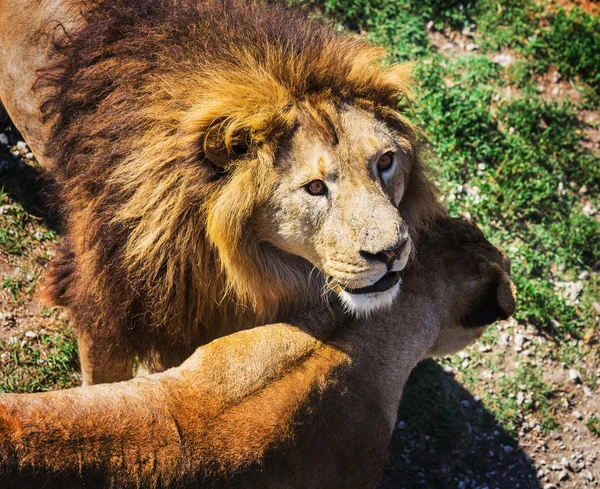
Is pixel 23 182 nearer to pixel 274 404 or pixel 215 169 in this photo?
pixel 215 169

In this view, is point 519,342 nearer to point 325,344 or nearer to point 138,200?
point 325,344

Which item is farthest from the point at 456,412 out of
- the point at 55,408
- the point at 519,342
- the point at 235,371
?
the point at 55,408

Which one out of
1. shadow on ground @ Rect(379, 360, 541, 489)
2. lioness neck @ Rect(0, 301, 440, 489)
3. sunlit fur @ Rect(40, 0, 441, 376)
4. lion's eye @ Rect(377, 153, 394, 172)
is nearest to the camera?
lioness neck @ Rect(0, 301, 440, 489)

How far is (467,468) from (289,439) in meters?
2.25

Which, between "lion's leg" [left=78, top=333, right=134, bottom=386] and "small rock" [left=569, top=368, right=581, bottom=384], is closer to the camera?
"lion's leg" [left=78, top=333, right=134, bottom=386]

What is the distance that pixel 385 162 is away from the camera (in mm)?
3711

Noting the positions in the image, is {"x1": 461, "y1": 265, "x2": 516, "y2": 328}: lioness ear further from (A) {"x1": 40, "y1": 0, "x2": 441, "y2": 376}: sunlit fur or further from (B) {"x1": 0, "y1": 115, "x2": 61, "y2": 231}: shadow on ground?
(B) {"x1": 0, "y1": 115, "x2": 61, "y2": 231}: shadow on ground

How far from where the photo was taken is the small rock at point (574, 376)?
585 cm

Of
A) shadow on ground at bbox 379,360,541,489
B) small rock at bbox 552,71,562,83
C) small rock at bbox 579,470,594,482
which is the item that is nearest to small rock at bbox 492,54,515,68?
small rock at bbox 552,71,562,83

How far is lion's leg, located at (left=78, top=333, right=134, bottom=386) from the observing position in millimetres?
4234

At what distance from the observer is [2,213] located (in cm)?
549

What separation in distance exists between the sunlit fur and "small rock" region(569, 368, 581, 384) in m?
2.39

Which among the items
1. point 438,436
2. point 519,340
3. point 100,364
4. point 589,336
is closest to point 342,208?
point 100,364

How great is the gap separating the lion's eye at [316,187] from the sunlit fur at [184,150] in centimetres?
18
